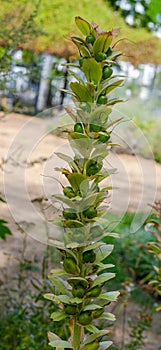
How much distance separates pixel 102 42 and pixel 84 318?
263mm

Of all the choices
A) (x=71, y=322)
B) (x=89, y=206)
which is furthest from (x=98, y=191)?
(x=71, y=322)

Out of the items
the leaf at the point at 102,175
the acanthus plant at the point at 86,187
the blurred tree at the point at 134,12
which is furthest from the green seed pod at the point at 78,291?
the blurred tree at the point at 134,12

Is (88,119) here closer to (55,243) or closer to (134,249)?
(55,243)

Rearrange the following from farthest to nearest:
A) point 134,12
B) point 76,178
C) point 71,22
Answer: point 134,12 < point 71,22 < point 76,178

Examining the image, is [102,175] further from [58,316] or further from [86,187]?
[58,316]

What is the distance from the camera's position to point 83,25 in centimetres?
54

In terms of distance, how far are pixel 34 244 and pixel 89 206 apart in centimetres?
269

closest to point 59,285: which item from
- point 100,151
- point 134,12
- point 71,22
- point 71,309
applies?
point 71,309

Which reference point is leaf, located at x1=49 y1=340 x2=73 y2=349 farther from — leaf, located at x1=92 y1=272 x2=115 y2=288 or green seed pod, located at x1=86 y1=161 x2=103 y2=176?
green seed pod, located at x1=86 y1=161 x2=103 y2=176

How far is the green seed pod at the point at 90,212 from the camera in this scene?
1.73ft

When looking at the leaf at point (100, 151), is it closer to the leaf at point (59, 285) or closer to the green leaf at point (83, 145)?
the green leaf at point (83, 145)

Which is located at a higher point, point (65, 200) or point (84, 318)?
point (65, 200)

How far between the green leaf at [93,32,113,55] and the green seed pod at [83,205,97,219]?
→ 0.15 metres

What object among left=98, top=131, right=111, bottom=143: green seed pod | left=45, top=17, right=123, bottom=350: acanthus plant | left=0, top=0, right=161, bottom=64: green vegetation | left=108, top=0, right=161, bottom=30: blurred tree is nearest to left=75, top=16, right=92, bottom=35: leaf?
left=45, top=17, right=123, bottom=350: acanthus plant
